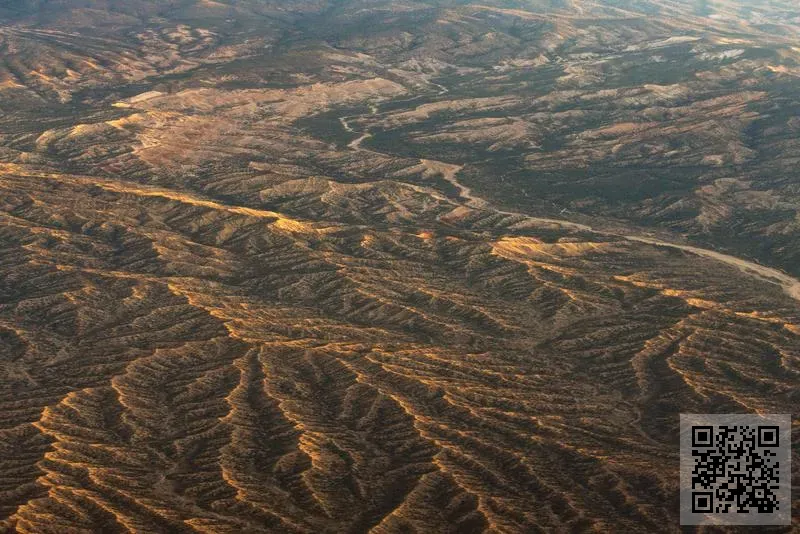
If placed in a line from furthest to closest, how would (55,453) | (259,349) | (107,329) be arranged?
(107,329) < (259,349) < (55,453)

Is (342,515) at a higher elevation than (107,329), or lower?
higher

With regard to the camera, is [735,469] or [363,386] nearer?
[735,469]

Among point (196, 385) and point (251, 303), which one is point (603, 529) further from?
point (251, 303)

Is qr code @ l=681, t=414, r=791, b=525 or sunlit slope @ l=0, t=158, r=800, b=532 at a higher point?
qr code @ l=681, t=414, r=791, b=525

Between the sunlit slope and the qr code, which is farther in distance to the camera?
the sunlit slope

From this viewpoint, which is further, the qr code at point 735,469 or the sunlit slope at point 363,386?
the sunlit slope at point 363,386

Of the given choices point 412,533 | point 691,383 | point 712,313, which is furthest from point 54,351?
point 712,313

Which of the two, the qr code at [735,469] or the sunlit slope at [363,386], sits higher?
the qr code at [735,469]

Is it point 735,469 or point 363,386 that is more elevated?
point 735,469
